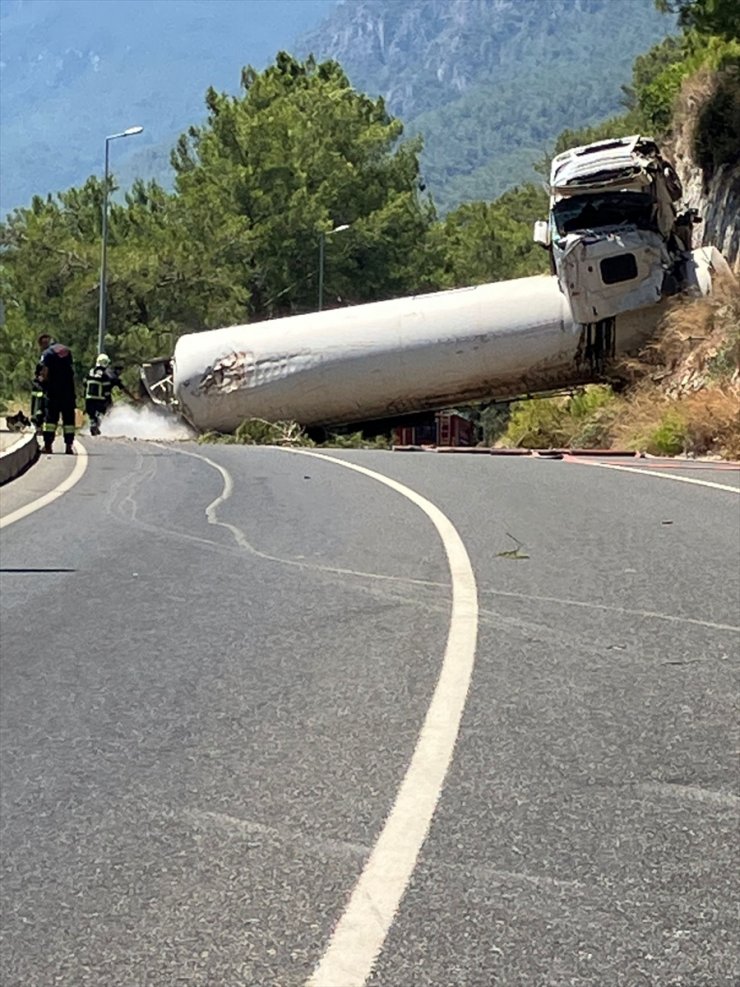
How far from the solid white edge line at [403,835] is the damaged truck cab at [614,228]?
20.8m

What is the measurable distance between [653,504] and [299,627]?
585cm

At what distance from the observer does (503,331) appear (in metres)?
28.9

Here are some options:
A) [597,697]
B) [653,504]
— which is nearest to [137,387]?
[653,504]

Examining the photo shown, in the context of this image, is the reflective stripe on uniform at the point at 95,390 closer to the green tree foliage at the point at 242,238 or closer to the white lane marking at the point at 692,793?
the green tree foliage at the point at 242,238

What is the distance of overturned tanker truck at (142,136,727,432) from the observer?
27.4m

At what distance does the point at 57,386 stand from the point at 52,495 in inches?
201

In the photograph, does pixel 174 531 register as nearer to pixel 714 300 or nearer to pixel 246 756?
pixel 246 756

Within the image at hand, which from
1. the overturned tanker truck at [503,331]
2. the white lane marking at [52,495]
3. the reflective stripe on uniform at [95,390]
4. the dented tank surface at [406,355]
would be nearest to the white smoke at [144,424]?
the overturned tanker truck at [503,331]

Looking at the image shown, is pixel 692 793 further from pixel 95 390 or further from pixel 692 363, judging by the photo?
pixel 95 390

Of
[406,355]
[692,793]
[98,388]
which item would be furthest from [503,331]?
[692,793]

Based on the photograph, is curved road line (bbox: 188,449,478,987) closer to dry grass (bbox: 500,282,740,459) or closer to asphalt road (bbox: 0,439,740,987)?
asphalt road (bbox: 0,439,740,987)

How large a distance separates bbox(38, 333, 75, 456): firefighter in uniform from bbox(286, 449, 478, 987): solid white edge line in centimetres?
1298

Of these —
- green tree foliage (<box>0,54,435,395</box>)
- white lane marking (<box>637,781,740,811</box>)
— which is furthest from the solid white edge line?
green tree foliage (<box>0,54,435,395</box>)

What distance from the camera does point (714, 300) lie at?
27.0 metres
